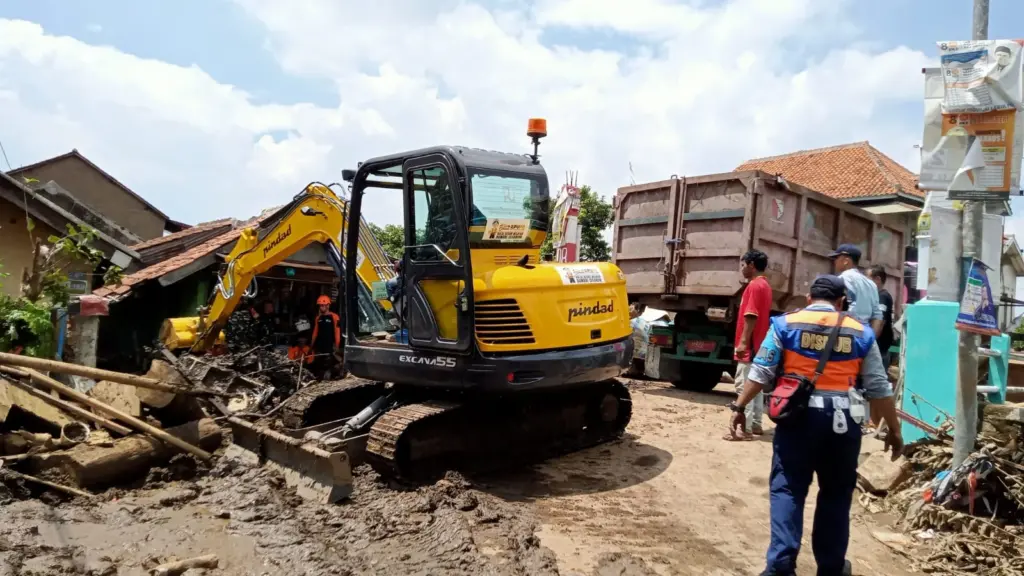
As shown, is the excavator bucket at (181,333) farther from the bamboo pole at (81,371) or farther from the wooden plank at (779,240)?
the wooden plank at (779,240)

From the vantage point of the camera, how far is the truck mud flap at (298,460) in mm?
4844

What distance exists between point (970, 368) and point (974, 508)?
2.74 feet

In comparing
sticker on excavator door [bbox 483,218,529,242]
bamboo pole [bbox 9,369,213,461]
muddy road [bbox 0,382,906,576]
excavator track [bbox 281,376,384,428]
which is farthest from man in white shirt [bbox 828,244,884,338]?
bamboo pole [bbox 9,369,213,461]

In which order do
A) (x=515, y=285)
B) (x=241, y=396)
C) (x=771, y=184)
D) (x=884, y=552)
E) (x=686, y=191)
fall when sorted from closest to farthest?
1. (x=884, y=552)
2. (x=515, y=285)
3. (x=241, y=396)
4. (x=771, y=184)
5. (x=686, y=191)

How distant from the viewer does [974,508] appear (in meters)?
4.41

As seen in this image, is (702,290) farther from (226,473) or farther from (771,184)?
(226,473)

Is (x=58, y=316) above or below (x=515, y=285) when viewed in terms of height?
below

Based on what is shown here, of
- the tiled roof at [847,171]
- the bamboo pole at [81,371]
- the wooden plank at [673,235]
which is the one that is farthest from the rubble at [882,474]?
the tiled roof at [847,171]

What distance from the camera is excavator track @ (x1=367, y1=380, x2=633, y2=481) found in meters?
5.20

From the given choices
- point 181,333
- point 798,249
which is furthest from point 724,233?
point 181,333

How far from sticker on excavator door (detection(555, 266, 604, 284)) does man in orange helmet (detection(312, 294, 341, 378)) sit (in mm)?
5251

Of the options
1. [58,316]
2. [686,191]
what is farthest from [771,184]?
[58,316]

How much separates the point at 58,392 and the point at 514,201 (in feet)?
12.8

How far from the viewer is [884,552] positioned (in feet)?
14.0
